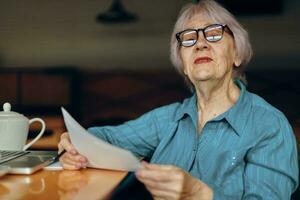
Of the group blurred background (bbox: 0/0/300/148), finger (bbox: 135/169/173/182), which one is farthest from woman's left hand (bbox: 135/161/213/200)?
blurred background (bbox: 0/0/300/148)

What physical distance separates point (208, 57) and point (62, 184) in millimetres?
606

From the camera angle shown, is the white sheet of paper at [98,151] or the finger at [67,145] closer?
the white sheet of paper at [98,151]

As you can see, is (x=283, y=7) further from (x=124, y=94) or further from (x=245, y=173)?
(x=245, y=173)

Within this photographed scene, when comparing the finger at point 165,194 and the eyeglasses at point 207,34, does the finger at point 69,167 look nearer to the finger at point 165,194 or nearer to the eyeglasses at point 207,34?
the finger at point 165,194

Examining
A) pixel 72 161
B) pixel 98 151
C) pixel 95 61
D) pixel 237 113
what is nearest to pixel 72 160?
pixel 72 161

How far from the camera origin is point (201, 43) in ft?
4.20

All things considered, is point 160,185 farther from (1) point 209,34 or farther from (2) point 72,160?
(1) point 209,34

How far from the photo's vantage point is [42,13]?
2.07 m

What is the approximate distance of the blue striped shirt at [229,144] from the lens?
3.34 ft

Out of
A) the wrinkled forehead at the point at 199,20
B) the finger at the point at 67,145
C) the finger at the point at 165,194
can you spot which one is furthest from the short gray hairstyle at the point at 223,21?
the finger at the point at 165,194

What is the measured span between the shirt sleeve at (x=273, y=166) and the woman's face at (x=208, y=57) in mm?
258

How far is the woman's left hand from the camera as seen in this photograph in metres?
0.78

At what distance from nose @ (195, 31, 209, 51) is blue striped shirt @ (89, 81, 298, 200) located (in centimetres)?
17

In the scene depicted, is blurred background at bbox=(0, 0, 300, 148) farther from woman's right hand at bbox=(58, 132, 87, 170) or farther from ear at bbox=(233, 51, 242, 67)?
woman's right hand at bbox=(58, 132, 87, 170)
